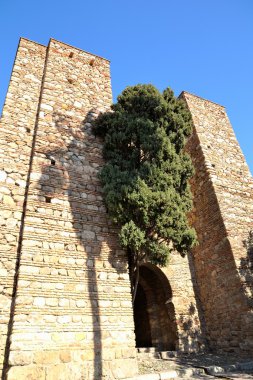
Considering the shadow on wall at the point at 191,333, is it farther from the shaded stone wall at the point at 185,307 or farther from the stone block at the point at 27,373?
the stone block at the point at 27,373

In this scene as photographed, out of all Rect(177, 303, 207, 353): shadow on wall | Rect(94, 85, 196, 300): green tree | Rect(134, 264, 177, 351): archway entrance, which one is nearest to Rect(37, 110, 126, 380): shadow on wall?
Rect(94, 85, 196, 300): green tree

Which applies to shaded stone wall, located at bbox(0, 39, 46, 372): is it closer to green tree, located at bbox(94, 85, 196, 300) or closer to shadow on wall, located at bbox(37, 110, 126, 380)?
shadow on wall, located at bbox(37, 110, 126, 380)

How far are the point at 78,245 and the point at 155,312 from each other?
430 cm

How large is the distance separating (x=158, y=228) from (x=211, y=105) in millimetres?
7667

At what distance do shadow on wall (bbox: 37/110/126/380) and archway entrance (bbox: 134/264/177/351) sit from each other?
8.74 ft

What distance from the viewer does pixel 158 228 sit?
5.74m

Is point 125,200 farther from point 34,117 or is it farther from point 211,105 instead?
point 211,105

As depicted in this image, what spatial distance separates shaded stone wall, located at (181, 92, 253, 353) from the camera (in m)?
6.89

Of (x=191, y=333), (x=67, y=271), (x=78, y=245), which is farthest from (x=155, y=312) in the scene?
(x=67, y=271)

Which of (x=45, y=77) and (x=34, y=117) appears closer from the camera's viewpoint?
(x=34, y=117)

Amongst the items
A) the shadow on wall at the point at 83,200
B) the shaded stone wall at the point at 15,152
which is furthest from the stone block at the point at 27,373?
the shadow on wall at the point at 83,200

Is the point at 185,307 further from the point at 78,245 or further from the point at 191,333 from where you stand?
the point at 78,245

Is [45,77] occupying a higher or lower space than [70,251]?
higher

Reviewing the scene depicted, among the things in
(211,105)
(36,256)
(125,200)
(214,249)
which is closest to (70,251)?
(36,256)
